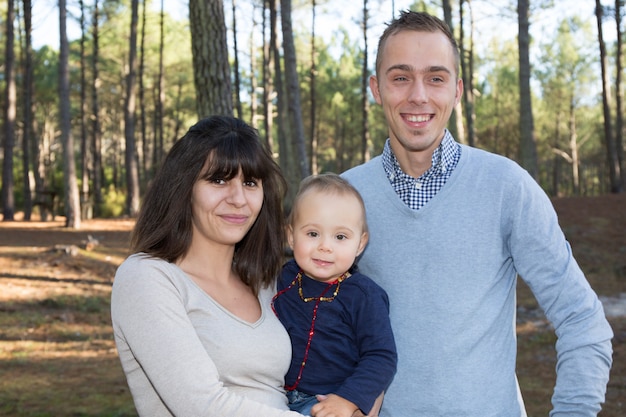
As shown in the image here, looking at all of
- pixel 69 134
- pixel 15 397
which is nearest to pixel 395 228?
pixel 15 397

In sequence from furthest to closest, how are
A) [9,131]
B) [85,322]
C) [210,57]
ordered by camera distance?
1. [9,131]
2. [85,322]
3. [210,57]

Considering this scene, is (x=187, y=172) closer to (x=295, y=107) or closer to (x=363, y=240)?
(x=363, y=240)

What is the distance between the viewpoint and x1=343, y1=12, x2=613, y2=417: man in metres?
2.09

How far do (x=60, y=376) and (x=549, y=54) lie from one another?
34789 mm

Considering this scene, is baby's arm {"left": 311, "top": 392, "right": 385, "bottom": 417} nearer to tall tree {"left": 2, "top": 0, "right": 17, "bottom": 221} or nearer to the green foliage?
tall tree {"left": 2, "top": 0, "right": 17, "bottom": 221}

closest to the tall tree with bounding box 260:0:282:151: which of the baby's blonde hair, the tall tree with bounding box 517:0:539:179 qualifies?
the tall tree with bounding box 517:0:539:179

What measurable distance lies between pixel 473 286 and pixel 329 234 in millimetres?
580

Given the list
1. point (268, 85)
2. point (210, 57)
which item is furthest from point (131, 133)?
point (210, 57)

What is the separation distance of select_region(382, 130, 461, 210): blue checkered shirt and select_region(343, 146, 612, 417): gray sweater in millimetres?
41

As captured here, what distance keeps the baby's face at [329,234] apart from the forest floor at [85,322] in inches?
170

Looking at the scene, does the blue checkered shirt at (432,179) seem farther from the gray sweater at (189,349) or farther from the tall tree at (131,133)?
the tall tree at (131,133)

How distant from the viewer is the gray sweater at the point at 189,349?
6.72 feet

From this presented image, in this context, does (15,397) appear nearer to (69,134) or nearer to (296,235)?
(296,235)

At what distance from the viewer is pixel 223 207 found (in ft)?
8.12
